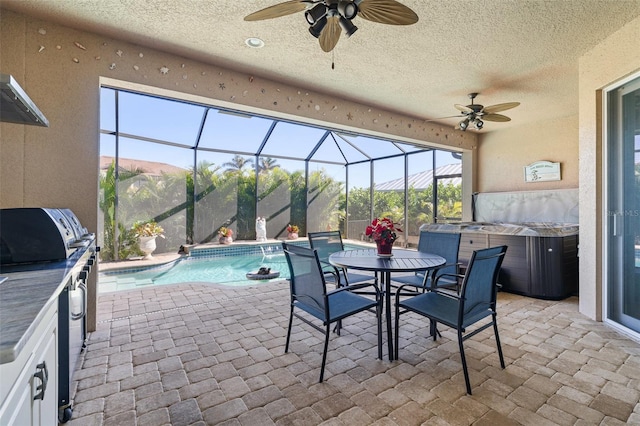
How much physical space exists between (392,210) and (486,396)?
6.93 m

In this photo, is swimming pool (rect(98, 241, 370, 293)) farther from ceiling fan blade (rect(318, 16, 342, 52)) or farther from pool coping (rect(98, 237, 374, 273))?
ceiling fan blade (rect(318, 16, 342, 52))

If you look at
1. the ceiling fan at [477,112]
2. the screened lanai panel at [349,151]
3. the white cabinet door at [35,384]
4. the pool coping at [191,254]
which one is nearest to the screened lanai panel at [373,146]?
the screened lanai panel at [349,151]

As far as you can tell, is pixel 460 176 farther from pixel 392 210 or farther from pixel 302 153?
pixel 302 153

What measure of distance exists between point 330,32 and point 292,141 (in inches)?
241

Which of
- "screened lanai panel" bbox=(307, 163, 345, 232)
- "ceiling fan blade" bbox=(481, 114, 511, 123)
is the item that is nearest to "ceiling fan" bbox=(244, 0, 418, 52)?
"ceiling fan blade" bbox=(481, 114, 511, 123)

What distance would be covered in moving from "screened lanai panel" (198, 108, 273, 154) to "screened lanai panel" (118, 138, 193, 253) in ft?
2.33

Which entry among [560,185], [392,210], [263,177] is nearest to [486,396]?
[560,185]

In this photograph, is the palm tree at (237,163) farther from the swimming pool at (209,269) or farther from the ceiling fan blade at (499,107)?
the ceiling fan blade at (499,107)

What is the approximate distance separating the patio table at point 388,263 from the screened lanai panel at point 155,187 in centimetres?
579

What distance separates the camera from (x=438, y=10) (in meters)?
2.65

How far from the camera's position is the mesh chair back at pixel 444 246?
10.3 ft

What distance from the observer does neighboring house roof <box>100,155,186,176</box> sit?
21.0ft

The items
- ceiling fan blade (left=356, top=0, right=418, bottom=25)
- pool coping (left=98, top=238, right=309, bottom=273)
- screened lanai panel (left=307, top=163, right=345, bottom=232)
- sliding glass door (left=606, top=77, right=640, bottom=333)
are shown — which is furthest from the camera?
screened lanai panel (left=307, top=163, right=345, bottom=232)

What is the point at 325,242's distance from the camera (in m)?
3.60
